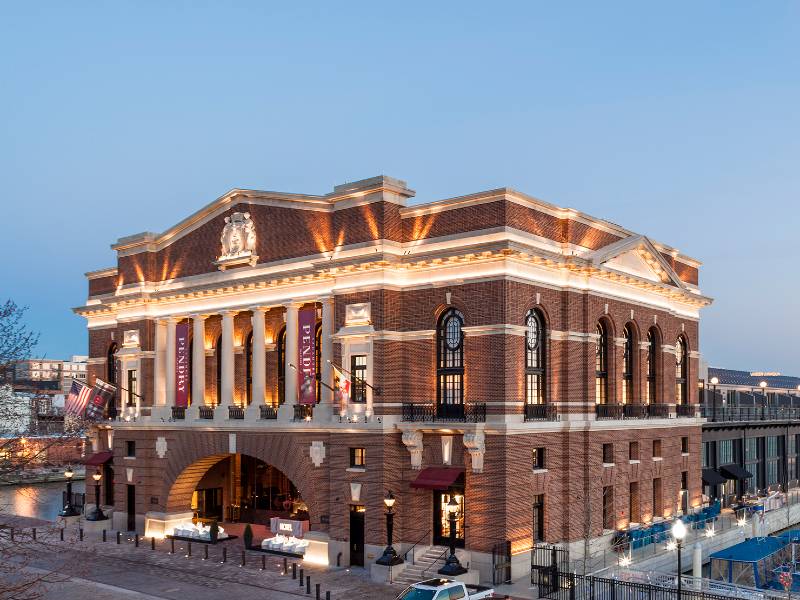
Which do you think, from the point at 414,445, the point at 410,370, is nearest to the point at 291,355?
the point at 410,370

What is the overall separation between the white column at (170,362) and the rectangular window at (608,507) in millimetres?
23650

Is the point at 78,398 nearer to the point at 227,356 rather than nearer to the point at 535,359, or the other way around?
the point at 227,356

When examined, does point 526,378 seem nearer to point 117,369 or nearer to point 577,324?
point 577,324

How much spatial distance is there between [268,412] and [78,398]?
38.8 feet

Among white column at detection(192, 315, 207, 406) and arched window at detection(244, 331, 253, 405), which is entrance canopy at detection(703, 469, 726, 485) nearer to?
→ arched window at detection(244, 331, 253, 405)

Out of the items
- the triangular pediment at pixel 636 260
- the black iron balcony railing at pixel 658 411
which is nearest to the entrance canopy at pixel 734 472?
the black iron balcony railing at pixel 658 411

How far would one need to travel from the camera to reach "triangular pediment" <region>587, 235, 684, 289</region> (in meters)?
41.1

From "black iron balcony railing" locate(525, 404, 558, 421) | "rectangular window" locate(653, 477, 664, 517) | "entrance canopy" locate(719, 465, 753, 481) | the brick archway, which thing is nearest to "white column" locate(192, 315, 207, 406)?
the brick archway

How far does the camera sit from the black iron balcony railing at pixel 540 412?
37.2m

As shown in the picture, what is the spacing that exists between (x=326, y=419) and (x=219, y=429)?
7.68 m

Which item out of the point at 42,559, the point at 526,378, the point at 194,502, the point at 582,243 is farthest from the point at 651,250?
the point at 42,559

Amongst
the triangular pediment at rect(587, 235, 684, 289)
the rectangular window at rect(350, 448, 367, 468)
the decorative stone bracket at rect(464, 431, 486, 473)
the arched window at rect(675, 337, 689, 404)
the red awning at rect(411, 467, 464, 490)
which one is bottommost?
the red awning at rect(411, 467, 464, 490)

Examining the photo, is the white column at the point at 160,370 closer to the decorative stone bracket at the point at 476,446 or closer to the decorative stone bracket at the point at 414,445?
the decorative stone bracket at the point at 414,445

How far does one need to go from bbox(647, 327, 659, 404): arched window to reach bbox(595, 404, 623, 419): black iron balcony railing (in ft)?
17.8
